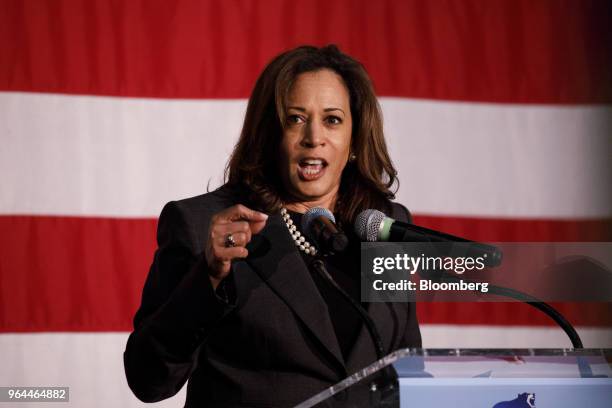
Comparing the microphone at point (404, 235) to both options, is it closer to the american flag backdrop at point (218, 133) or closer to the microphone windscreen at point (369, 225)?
the microphone windscreen at point (369, 225)

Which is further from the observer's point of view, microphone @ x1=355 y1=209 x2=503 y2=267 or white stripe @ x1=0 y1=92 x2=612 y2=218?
white stripe @ x1=0 y1=92 x2=612 y2=218

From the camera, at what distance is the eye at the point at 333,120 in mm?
1521

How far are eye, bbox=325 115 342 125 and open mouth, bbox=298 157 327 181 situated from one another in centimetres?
8

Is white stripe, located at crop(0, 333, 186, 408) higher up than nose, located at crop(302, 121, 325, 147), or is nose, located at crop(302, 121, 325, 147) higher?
nose, located at crop(302, 121, 325, 147)

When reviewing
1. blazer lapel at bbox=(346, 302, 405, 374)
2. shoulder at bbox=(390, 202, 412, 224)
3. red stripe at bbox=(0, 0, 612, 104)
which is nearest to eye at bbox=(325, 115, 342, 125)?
shoulder at bbox=(390, 202, 412, 224)

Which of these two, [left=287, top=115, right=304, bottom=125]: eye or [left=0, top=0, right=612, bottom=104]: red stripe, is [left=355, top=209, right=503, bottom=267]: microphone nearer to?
[left=287, top=115, right=304, bottom=125]: eye

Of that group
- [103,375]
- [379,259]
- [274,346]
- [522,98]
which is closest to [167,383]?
[274,346]

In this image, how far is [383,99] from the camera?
7.19 feet

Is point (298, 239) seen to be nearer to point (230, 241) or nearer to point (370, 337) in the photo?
point (370, 337)

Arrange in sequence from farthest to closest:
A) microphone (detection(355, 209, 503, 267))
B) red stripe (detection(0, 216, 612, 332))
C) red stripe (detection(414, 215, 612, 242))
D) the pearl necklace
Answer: red stripe (detection(414, 215, 612, 242)) → red stripe (detection(0, 216, 612, 332)) → the pearl necklace → microphone (detection(355, 209, 503, 267))

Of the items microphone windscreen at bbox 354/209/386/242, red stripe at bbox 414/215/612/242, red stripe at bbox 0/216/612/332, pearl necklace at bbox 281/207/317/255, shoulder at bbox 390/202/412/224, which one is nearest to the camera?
microphone windscreen at bbox 354/209/386/242

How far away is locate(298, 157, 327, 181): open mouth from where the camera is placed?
58.5 inches

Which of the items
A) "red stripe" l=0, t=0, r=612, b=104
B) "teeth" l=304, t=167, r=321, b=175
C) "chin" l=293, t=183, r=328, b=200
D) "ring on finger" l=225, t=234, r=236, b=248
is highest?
"red stripe" l=0, t=0, r=612, b=104

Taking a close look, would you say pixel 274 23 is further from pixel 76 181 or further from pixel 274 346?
pixel 274 346
